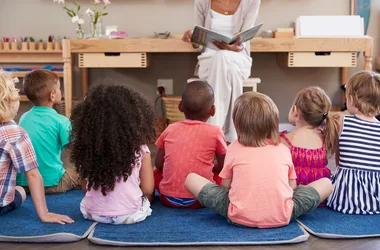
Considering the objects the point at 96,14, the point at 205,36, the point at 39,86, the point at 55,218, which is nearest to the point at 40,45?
the point at 96,14

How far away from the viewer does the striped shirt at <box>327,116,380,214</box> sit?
1888mm

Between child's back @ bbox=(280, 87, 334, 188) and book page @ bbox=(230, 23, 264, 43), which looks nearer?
child's back @ bbox=(280, 87, 334, 188)

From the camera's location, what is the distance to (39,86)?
219 cm

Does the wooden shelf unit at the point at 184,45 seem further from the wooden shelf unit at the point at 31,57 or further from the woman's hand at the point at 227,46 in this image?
the wooden shelf unit at the point at 31,57

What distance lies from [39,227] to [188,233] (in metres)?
0.51

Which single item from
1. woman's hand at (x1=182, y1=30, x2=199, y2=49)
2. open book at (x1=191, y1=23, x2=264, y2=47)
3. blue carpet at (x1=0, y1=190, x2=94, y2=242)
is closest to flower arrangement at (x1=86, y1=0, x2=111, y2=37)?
woman's hand at (x1=182, y1=30, x2=199, y2=49)

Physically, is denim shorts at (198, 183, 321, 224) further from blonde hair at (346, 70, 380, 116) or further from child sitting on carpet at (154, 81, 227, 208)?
blonde hair at (346, 70, 380, 116)

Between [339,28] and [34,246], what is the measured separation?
2.86 m

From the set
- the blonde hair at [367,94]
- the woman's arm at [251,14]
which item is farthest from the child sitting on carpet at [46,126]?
the woman's arm at [251,14]

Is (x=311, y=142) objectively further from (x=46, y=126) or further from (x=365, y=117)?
(x=46, y=126)

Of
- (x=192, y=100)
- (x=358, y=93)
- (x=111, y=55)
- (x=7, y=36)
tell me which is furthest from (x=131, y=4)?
(x=358, y=93)

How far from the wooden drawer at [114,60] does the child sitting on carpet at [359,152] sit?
1.91 metres

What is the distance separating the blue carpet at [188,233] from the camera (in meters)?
1.59

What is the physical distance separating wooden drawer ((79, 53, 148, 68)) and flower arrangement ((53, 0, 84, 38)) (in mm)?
310
